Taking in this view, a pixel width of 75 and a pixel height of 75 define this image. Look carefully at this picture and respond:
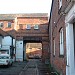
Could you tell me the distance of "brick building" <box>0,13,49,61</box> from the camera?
45938 millimetres

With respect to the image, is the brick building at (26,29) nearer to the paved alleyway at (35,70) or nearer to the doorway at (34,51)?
the paved alleyway at (35,70)

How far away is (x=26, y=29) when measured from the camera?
Answer: 47.3m

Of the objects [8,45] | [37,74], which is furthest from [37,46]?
[37,74]

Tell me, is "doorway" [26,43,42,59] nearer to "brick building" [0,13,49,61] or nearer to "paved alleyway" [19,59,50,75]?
"brick building" [0,13,49,61]

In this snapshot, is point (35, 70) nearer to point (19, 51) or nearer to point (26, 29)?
point (19, 51)

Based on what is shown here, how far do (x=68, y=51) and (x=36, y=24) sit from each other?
3496 centimetres

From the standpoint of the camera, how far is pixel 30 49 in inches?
2975

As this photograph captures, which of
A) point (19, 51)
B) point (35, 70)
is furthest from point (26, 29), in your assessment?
point (35, 70)

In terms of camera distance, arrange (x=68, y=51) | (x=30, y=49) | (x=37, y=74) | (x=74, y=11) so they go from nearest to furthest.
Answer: (x=74, y=11)
(x=68, y=51)
(x=37, y=74)
(x=30, y=49)

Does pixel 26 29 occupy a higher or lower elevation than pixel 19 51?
higher

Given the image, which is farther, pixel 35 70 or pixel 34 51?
pixel 34 51

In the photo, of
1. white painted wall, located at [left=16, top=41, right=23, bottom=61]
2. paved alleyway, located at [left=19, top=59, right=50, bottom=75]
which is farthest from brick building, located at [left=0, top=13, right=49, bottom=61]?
paved alleyway, located at [left=19, top=59, right=50, bottom=75]

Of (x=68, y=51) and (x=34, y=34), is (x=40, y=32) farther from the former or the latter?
(x=68, y=51)

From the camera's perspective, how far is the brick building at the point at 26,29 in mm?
45938
